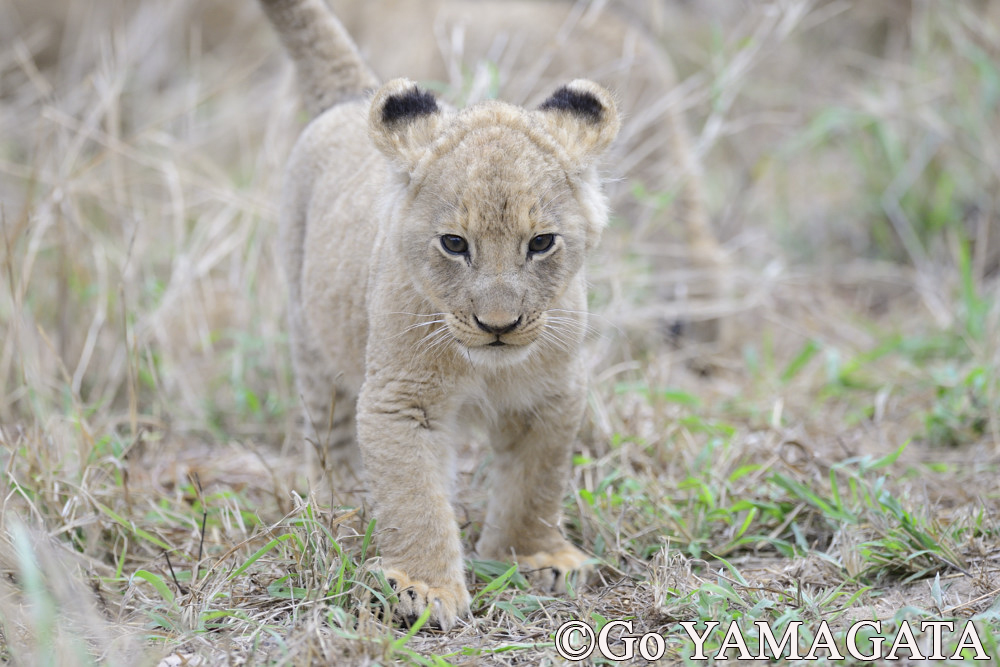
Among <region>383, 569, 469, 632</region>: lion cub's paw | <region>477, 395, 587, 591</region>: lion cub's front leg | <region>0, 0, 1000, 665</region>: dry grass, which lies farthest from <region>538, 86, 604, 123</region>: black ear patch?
<region>383, 569, 469, 632</region>: lion cub's paw

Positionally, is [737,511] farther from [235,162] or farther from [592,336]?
[235,162]

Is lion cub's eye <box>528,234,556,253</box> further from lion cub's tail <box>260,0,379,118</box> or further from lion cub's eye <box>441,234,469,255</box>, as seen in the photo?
lion cub's tail <box>260,0,379,118</box>

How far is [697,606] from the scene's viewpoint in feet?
10.9

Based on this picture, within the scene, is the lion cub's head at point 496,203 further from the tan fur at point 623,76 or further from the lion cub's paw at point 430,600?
the tan fur at point 623,76

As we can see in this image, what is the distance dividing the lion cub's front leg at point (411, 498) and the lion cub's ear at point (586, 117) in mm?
1055

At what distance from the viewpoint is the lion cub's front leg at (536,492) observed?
3.93m

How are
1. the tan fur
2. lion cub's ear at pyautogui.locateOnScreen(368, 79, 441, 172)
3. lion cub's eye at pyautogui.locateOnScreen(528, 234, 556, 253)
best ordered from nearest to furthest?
lion cub's eye at pyautogui.locateOnScreen(528, 234, 556, 253) → lion cub's ear at pyautogui.locateOnScreen(368, 79, 441, 172) → the tan fur

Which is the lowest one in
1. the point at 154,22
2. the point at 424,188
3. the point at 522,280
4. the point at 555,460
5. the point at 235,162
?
the point at 555,460

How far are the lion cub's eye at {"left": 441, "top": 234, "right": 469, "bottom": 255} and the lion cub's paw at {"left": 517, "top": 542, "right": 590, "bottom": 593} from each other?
128 cm

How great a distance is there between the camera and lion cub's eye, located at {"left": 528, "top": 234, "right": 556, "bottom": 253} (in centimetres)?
345

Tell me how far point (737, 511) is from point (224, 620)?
6.92 feet

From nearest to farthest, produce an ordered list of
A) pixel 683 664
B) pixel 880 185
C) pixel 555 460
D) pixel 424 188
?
pixel 683 664 < pixel 424 188 < pixel 555 460 < pixel 880 185

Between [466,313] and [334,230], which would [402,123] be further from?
[334,230]

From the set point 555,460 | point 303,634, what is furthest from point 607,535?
point 303,634
